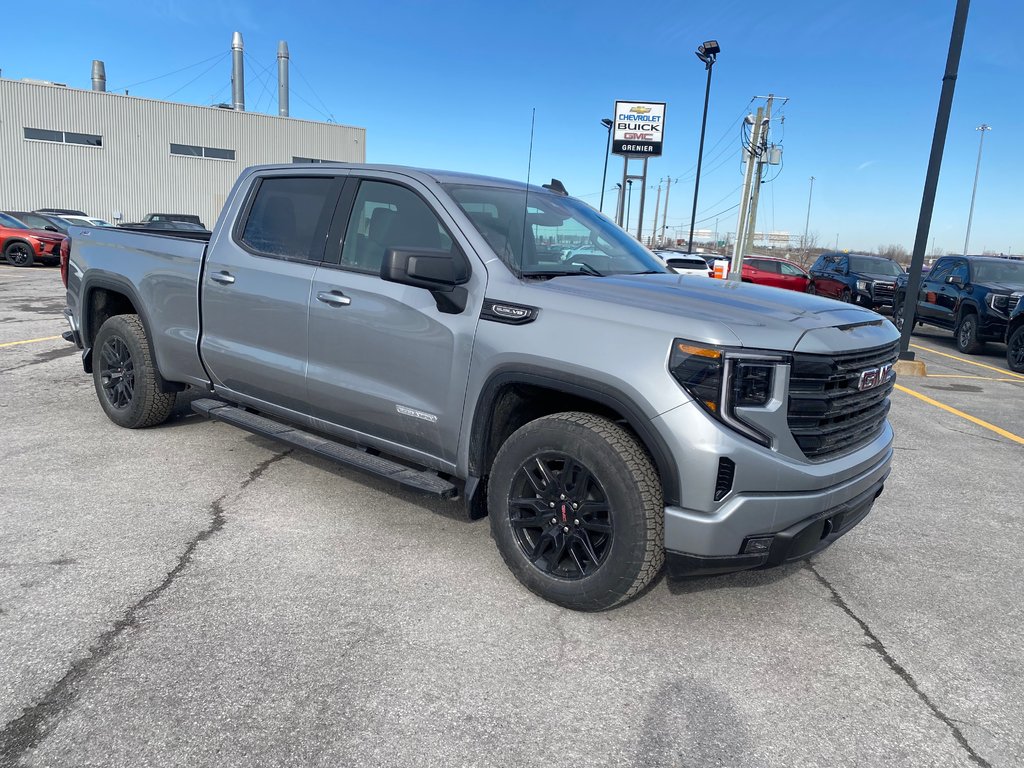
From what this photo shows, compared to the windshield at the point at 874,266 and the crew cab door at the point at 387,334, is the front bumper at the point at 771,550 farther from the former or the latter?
the windshield at the point at 874,266

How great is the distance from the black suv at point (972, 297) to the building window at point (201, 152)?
34987 millimetres

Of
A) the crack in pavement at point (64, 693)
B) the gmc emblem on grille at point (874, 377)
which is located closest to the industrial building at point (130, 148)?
the crack in pavement at point (64, 693)

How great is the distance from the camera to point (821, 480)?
2.96 metres

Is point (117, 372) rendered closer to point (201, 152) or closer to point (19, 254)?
point (19, 254)

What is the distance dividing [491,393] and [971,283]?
522 inches

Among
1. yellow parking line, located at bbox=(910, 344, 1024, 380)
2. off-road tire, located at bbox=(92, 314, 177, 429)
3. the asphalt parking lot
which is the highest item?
off-road tire, located at bbox=(92, 314, 177, 429)

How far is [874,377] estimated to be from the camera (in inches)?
129

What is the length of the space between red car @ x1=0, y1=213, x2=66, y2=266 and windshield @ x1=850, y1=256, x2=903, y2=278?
21.5 m

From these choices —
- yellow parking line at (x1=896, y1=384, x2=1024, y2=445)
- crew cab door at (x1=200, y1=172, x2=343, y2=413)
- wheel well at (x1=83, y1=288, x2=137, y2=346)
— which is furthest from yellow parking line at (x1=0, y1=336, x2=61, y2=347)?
yellow parking line at (x1=896, y1=384, x2=1024, y2=445)

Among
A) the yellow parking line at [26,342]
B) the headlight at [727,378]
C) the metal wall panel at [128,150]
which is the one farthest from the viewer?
the metal wall panel at [128,150]

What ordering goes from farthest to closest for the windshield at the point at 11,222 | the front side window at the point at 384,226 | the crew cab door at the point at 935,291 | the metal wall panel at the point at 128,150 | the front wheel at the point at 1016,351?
the metal wall panel at the point at 128,150 → the windshield at the point at 11,222 → the crew cab door at the point at 935,291 → the front wheel at the point at 1016,351 → the front side window at the point at 384,226

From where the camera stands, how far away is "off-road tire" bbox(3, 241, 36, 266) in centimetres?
2119

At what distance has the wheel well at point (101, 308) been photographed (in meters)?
5.80

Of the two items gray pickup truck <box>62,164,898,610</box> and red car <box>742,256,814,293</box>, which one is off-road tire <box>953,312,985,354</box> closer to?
red car <box>742,256,814,293</box>
